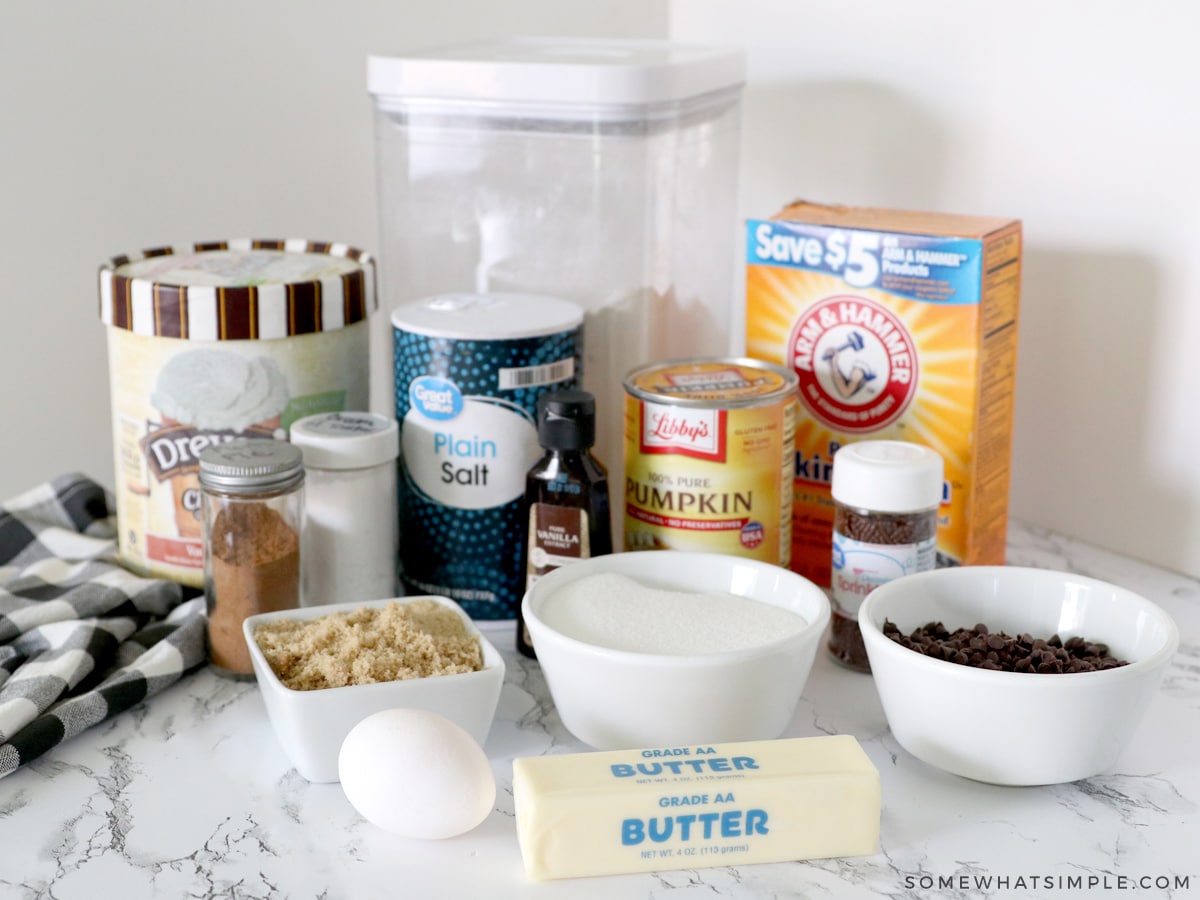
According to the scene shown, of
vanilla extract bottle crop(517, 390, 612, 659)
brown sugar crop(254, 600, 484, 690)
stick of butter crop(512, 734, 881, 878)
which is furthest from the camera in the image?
vanilla extract bottle crop(517, 390, 612, 659)

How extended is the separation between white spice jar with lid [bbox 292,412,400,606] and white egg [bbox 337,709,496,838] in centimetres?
25

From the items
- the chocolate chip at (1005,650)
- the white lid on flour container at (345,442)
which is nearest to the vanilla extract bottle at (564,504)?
the white lid on flour container at (345,442)

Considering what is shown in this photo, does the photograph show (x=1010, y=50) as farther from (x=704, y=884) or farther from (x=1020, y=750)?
(x=704, y=884)

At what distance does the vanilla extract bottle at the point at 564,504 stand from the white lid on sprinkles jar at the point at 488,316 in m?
0.06

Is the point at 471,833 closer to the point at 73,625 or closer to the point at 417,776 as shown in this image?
the point at 417,776

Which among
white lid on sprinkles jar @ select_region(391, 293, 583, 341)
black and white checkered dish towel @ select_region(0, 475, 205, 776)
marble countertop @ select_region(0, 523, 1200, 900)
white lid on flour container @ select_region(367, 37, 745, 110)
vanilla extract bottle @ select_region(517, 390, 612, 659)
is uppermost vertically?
white lid on flour container @ select_region(367, 37, 745, 110)

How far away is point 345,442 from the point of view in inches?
34.5

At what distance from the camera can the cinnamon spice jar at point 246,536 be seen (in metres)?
0.83

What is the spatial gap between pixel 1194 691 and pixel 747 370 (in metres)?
0.36

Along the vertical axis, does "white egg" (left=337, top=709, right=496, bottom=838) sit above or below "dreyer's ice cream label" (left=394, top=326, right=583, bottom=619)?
below

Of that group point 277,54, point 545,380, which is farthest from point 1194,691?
point 277,54

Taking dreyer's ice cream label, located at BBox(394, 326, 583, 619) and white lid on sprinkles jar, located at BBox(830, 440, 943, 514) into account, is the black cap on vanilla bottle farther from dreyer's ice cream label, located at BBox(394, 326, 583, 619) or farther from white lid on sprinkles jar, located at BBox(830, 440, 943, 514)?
white lid on sprinkles jar, located at BBox(830, 440, 943, 514)

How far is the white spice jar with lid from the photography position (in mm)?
882

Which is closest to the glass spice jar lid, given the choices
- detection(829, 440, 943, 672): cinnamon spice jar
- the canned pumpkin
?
the canned pumpkin
